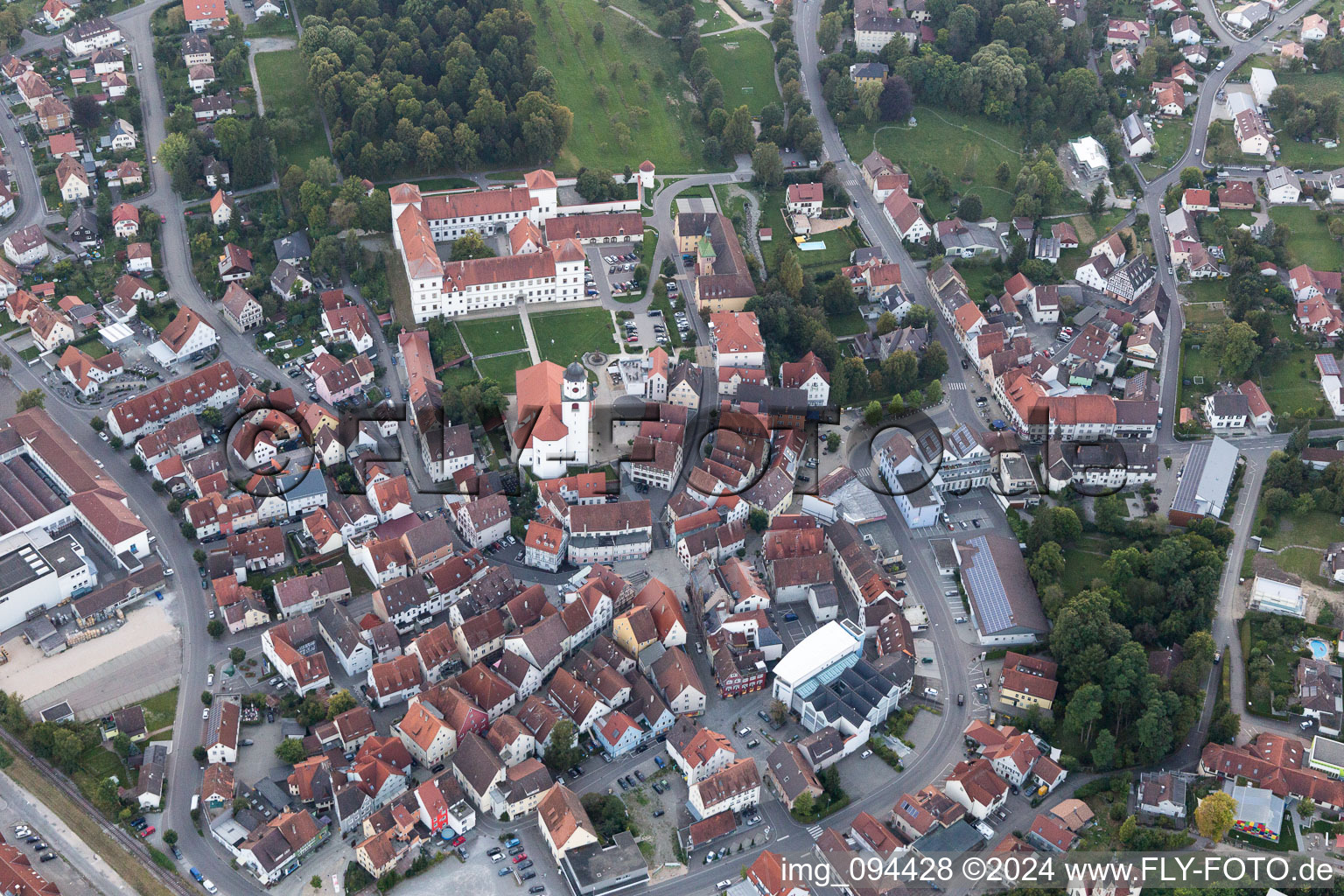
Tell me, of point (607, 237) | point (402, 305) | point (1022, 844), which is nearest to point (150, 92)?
point (402, 305)

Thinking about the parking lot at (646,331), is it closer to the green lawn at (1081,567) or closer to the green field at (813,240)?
the green field at (813,240)

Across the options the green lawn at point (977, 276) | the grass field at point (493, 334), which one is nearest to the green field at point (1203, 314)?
the green lawn at point (977, 276)

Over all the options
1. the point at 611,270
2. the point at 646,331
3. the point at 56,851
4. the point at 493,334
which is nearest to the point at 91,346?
the point at 493,334

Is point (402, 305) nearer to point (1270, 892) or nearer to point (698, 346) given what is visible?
point (698, 346)

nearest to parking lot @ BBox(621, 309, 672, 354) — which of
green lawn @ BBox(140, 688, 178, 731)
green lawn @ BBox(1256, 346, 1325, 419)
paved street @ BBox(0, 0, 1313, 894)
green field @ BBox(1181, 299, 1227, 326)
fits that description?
paved street @ BBox(0, 0, 1313, 894)

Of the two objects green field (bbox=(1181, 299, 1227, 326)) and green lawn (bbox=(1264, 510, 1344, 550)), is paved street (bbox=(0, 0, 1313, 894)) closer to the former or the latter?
green field (bbox=(1181, 299, 1227, 326))
